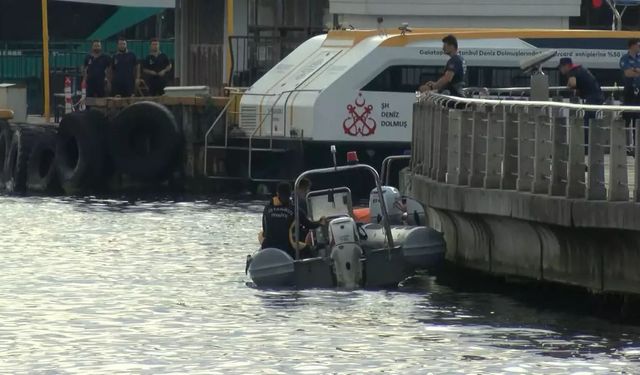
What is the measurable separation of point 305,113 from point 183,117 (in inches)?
125

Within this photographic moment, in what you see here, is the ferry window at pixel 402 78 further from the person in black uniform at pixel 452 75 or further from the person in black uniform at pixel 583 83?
the person in black uniform at pixel 583 83

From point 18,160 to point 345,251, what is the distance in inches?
697

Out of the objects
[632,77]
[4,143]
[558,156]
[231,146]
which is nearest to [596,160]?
[558,156]

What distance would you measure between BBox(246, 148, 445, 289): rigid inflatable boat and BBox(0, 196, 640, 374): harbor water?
0.21m

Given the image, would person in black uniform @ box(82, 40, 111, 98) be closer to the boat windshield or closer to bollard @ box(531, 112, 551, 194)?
the boat windshield

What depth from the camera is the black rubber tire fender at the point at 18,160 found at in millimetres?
41531

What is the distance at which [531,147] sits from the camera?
23641mm

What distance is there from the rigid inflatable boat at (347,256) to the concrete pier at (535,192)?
0.51m

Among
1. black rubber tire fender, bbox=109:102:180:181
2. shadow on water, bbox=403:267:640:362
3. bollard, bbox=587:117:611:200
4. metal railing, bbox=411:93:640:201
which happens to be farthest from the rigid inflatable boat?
black rubber tire fender, bbox=109:102:180:181

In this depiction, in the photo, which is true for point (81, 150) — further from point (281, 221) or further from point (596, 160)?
point (596, 160)

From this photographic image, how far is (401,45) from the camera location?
38.5 metres

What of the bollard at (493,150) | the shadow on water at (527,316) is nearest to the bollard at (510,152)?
the bollard at (493,150)

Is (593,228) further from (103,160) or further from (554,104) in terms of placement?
(103,160)

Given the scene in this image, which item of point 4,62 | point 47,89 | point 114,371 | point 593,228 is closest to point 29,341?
point 114,371
